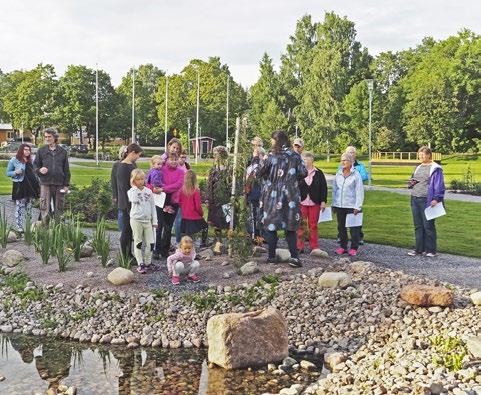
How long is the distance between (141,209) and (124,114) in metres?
55.0

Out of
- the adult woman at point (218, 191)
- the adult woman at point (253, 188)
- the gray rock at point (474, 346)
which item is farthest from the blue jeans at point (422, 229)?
the gray rock at point (474, 346)

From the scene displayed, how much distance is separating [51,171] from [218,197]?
3253 millimetres

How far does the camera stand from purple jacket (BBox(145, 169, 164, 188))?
29.2 ft

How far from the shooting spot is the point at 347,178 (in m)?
9.62

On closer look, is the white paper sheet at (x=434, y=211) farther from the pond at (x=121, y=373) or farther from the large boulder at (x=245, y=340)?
the pond at (x=121, y=373)

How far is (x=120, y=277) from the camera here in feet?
24.9

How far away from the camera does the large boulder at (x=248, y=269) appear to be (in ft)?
25.8

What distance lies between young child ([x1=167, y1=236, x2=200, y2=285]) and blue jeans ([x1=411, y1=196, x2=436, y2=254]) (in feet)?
13.7

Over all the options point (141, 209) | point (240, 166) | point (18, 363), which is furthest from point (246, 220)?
point (18, 363)

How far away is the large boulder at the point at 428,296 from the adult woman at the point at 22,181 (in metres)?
7.48

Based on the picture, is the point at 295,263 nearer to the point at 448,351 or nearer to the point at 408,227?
the point at 448,351

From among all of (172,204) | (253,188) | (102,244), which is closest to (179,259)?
(102,244)

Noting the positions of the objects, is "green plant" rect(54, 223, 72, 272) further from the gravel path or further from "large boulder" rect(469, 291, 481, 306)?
"large boulder" rect(469, 291, 481, 306)

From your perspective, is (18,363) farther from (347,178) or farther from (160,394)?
Answer: (347,178)
